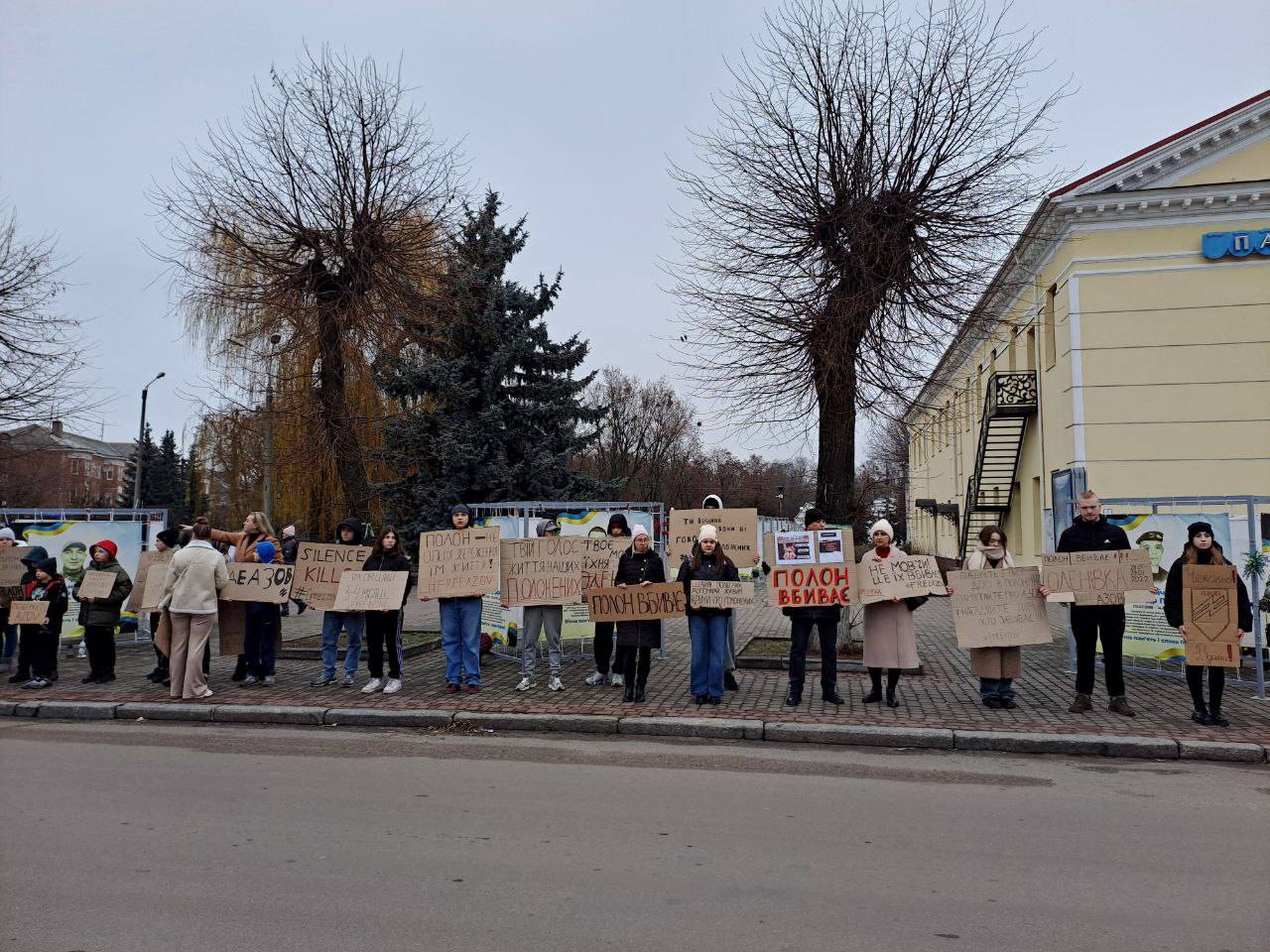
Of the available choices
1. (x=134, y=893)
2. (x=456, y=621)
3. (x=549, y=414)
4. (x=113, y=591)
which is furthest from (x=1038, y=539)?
(x=134, y=893)

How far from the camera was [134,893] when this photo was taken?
14.8 ft

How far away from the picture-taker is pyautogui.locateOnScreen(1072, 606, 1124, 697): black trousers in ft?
29.5

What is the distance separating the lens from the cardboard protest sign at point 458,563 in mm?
10008

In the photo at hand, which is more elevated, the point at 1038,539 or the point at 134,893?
the point at 1038,539

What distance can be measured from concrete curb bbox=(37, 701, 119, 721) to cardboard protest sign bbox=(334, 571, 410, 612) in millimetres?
2439

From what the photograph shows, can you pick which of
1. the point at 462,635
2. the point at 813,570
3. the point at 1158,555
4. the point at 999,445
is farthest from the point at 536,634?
the point at 999,445

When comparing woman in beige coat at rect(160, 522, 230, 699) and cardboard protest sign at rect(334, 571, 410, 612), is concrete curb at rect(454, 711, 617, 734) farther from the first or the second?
woman in beige coat at rect(160, 522, 230, 699)

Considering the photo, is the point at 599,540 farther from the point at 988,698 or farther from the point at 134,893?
the point at 134,893

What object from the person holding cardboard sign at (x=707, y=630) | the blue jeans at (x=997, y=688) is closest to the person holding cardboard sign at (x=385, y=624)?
the person holding cardboard sign at (x=707, y=630)

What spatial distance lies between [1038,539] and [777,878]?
23737 millimetres

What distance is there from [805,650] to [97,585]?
8090 millimetres

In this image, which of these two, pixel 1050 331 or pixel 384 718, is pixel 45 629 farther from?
pixel 1050 331

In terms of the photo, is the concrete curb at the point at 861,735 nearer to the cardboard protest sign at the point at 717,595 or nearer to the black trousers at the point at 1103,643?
the cardboard protest sign at the point at 717,595

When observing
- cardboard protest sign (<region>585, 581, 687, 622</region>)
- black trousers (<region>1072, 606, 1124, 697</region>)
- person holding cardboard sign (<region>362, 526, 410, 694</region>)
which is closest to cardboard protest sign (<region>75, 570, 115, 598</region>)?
person holding cardboard sign (<region>362, 526, 410, 694</region>)
